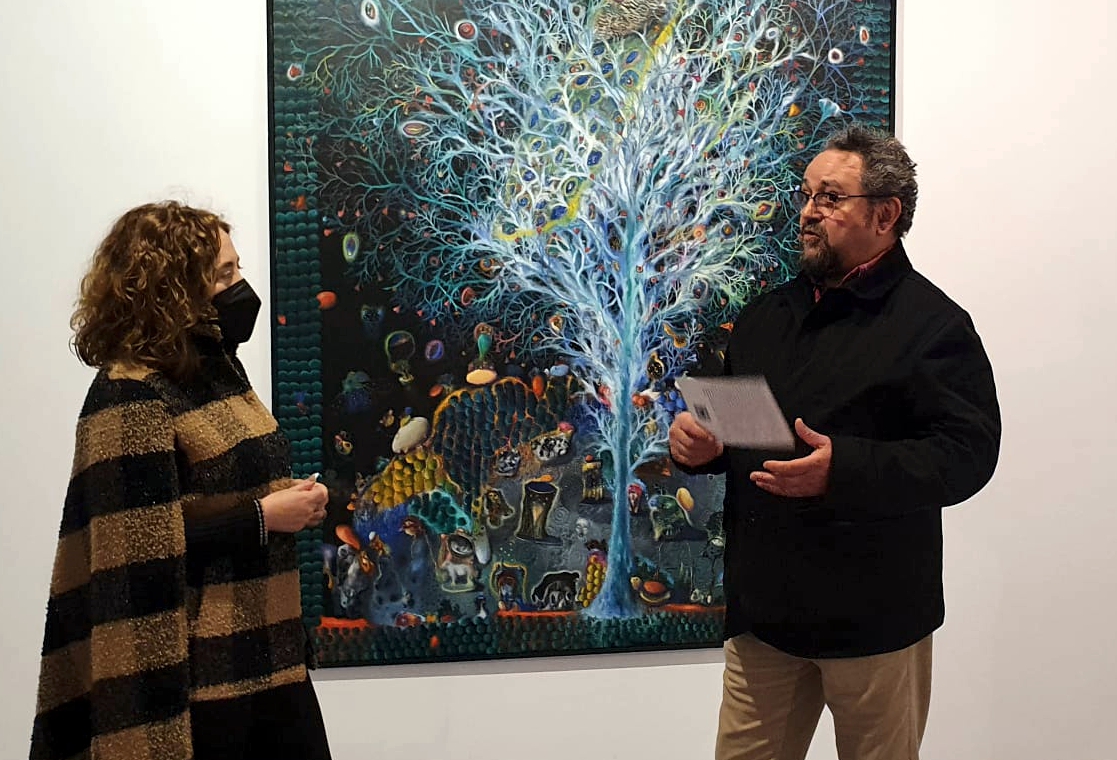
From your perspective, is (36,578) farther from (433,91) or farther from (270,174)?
(433,91)

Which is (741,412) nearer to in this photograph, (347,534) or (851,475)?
(851,475)

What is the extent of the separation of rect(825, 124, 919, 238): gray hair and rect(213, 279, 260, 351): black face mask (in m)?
1.17

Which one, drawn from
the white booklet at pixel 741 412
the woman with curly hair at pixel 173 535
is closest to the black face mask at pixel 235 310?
the woman with curly hair at pixel 173 535

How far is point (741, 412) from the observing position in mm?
1754

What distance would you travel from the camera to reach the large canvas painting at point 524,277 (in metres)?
2.34

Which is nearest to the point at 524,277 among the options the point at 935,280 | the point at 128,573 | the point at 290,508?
the point at 290,508

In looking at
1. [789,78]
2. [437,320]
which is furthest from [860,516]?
[789,78]

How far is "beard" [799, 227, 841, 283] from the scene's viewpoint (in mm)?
1959

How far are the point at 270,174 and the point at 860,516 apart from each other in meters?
1.50

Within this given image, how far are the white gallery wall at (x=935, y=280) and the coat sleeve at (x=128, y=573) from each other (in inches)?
33.8

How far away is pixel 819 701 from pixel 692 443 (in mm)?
593

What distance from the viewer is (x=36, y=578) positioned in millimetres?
2314

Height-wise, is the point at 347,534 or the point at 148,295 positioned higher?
the point at 148,295

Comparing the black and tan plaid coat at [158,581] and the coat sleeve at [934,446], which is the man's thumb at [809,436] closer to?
the coat sleeve at [934,446]
